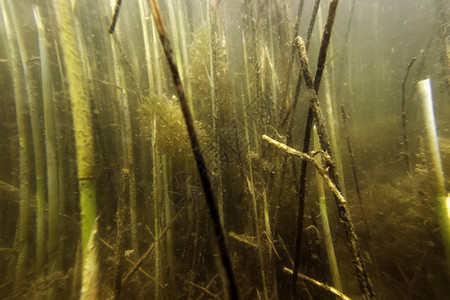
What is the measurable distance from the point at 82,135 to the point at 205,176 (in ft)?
2.71

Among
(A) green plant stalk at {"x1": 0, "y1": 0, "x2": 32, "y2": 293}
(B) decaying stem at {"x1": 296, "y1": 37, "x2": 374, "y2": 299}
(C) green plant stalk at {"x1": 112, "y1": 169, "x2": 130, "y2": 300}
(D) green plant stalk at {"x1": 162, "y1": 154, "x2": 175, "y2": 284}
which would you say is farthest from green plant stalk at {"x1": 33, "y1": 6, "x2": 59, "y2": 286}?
(B) decaying stem at {"x1": 296, "y1": 37, "x2": 374, "y2": 299}

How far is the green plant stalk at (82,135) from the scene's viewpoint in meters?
0.91

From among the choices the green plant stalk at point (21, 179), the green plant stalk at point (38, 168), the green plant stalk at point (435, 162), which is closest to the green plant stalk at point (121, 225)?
the green plant stalk at point (38, 168)

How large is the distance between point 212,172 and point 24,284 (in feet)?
14.3

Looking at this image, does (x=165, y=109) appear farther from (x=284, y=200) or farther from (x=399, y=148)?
(x=399, y=148)

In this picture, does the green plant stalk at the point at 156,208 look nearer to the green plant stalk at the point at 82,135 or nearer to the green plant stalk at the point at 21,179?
the green plant stalk at the point at 82,135

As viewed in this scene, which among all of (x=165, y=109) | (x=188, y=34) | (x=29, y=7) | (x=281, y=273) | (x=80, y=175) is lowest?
(x=281, y=273)

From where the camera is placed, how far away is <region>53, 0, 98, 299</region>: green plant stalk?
35.8 inches

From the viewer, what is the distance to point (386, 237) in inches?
140

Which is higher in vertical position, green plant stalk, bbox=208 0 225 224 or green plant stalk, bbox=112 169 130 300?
green plant stalk, bbox=208 0 225 224

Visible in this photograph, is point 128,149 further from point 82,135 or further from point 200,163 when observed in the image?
point 200,163

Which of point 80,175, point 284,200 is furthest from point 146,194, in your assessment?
point 80,175

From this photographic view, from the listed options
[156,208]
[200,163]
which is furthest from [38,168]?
[200,163]

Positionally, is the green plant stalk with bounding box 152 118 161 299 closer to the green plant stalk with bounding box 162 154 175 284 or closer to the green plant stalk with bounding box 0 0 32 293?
the green plant stalk with bounding box 162 154 175 284
